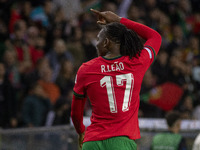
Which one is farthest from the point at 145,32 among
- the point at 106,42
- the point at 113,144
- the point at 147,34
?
the point at 113,144

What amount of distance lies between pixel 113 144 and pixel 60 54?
575 centimetres

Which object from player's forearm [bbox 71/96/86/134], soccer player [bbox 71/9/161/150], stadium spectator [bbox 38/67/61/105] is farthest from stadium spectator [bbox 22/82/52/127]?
soccer player [bbox 71/9/161/150]

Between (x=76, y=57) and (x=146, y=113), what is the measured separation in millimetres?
1904

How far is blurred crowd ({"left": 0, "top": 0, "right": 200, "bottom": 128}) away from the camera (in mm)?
7688

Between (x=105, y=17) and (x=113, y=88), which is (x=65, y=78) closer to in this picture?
(x=105, y=17)

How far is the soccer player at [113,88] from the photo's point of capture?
11.5ft

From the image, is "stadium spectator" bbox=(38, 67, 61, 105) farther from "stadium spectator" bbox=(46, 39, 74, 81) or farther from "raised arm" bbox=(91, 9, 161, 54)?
"raised arm" bbox=(91, 9, 161, 54)

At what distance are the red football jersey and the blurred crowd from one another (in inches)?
161

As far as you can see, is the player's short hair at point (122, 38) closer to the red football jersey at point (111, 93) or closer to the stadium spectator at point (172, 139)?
the red football jersey at point (111, 93)

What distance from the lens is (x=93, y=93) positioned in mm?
3570

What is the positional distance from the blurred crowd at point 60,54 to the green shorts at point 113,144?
414cm

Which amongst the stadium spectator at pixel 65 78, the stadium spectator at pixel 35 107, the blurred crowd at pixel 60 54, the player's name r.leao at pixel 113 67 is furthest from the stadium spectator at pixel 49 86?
the player's name r.leao at pixel 113 67

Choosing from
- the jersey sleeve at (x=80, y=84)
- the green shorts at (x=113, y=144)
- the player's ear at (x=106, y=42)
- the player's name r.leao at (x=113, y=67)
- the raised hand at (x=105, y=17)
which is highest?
the raised hand at (x=105, y=17)

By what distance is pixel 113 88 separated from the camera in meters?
3.54
